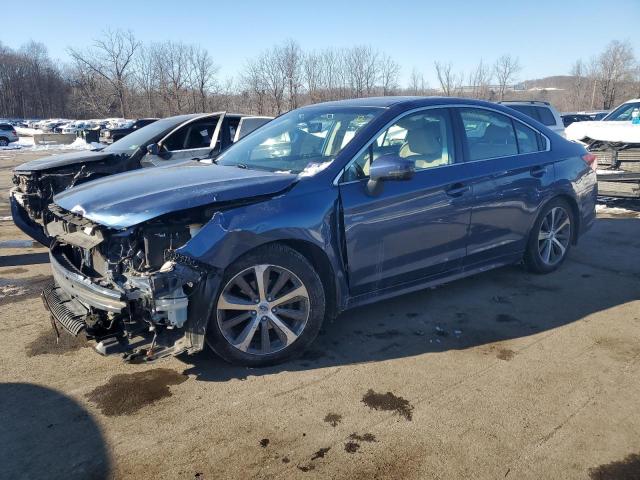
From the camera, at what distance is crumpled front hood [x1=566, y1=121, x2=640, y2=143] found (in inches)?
387

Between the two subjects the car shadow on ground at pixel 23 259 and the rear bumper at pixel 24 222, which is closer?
the rear bumper at pixel 24 222

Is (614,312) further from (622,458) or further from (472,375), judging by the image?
(622,458)

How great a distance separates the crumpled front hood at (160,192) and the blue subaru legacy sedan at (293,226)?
0.01 m

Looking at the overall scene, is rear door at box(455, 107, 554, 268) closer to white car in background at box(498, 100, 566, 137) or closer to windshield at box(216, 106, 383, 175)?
windshield at box(216, 106, 383, 175)

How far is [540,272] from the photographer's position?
211 inches

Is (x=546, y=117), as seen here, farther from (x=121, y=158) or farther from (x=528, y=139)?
(x=121, y=158)

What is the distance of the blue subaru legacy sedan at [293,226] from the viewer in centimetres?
314

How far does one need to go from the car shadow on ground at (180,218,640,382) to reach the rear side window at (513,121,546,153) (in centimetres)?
135

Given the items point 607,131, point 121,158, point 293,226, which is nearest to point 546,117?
point 607,131

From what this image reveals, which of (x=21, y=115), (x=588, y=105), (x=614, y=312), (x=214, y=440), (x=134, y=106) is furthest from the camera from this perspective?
(x=21, y=115)

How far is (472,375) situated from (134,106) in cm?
5713

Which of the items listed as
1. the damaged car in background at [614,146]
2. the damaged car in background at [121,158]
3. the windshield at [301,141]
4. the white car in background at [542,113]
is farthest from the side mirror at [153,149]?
the damaged car in background at [614,146]

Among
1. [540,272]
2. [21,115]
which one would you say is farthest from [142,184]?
[21,115]

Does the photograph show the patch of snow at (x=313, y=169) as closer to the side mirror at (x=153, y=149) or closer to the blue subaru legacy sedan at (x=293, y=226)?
the blue subaru legacy sedan at (x=293, y=226)
